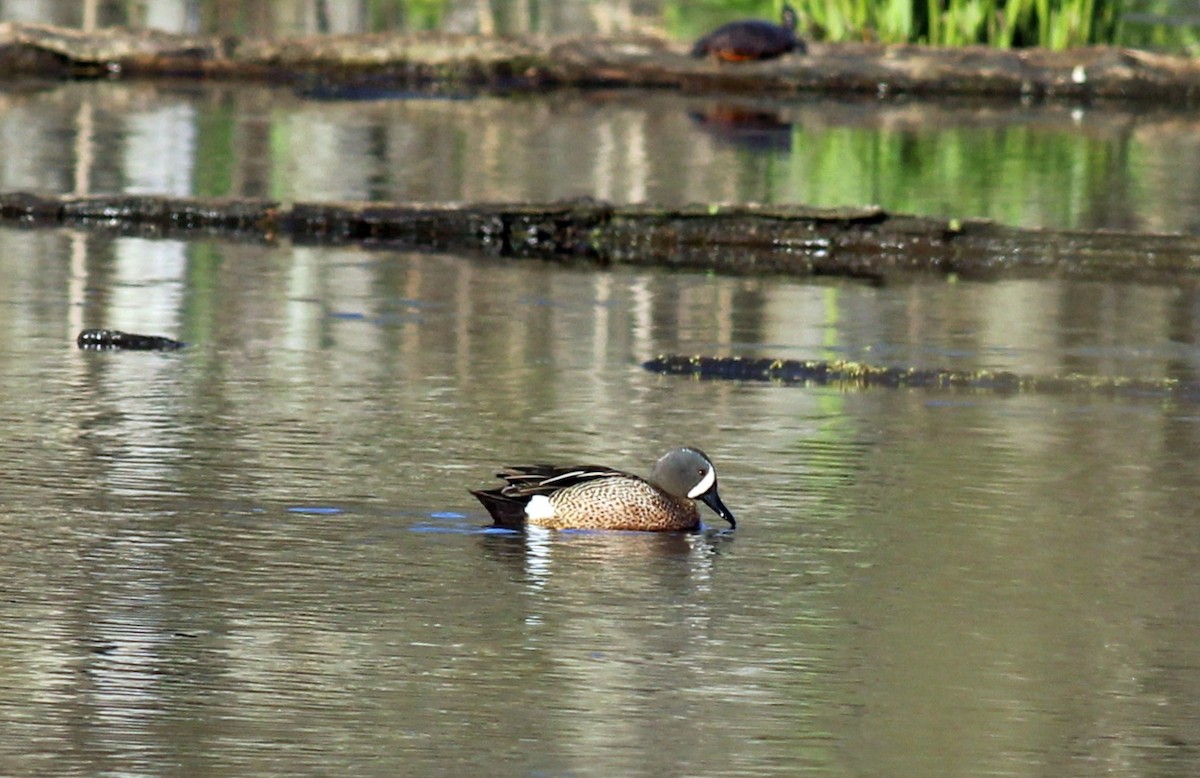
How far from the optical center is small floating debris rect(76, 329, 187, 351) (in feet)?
39.2

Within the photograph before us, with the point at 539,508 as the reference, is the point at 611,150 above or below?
above

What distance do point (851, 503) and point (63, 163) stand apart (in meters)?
11.3

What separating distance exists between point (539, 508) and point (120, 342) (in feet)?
13.2

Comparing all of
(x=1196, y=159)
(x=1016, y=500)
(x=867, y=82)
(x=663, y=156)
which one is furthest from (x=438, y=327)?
(x=867, y=82)

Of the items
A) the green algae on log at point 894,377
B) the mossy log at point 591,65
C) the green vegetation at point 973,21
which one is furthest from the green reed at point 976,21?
the green algae on log at point 894,377

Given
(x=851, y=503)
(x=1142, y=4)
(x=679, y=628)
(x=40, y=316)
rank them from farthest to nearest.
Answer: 1. (x=1142, y=4)
2. (x=40, y=316)
3. (x=851, y=503)
4. (x=679, y=628)

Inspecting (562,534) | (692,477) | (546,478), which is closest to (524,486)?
(546,478)

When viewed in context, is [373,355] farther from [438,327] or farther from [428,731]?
[428,731]

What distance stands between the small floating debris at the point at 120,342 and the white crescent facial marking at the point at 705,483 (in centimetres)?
415

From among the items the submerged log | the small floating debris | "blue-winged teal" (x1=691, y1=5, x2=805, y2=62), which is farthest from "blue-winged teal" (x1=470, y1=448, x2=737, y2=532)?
"blue-winged teal" (x1=691, y1=5, x2=805, y2=62)

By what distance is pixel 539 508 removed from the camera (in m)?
8.52

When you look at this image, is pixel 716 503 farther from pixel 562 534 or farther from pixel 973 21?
pixel 973 21

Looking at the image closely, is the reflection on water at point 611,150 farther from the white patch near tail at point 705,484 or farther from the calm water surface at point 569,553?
the white patch near tail at point 705,484

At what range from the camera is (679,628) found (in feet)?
24.2
